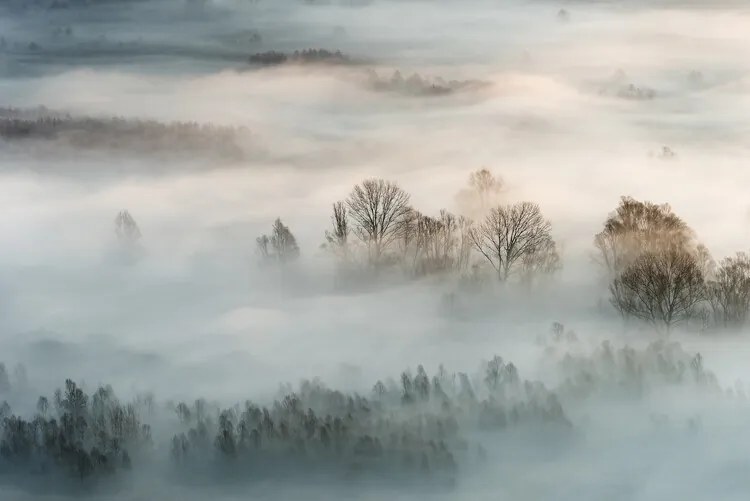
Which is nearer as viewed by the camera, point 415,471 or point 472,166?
point 415,471

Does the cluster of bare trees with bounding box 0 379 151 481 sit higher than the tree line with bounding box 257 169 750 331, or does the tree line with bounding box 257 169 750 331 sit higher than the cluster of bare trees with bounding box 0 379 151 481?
the tree line with bounding box 257 169 750 331

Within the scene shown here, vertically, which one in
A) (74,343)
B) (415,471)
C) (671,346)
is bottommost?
(415,471)

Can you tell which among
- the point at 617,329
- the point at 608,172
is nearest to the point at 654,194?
the point at 608,172

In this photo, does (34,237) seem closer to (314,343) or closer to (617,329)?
(314,343)

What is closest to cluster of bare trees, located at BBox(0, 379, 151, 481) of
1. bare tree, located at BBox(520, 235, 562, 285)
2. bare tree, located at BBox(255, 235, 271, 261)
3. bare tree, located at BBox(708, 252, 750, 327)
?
bare tree, located at BBox(255, 235, 271, 261)

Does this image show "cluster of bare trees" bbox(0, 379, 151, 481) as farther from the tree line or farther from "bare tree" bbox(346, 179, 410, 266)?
"bare tree" bbox(346, 179, 410, 266)

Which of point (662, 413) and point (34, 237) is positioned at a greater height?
point (34, 237)
